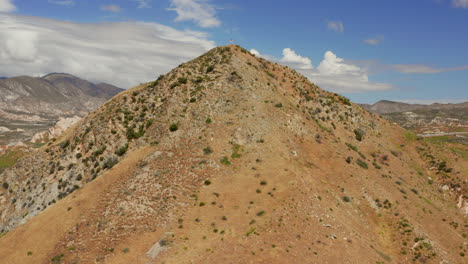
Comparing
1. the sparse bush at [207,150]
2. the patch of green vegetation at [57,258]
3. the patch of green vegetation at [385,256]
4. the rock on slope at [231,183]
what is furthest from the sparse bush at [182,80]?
the patch of green vegetation at [385,256]

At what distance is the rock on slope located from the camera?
109 feet

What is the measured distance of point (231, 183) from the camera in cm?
4181

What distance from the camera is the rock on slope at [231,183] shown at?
1304 inches

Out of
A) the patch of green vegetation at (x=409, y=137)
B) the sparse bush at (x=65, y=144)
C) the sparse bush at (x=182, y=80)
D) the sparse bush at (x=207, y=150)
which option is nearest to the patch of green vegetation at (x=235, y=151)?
the sparse bush at (x=207, y=150)

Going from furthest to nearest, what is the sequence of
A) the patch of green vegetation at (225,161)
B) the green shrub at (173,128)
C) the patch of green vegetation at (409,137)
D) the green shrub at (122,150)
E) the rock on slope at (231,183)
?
the patch of green vegetation at (409,137) < the green shrub at (122,150) < the green shrub at (173,128) < the patch of green vegetation at (225,161) < the rock on slope at (231,183)

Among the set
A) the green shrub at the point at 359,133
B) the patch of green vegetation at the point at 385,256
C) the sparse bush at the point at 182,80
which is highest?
the sparse bush at the point at 182,80

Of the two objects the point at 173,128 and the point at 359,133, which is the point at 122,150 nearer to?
the point at 173,128

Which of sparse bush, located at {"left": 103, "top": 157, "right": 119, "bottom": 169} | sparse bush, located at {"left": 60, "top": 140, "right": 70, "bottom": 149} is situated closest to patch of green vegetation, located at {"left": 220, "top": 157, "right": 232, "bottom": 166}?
sparse bush, located at {"left": 103, "top": 157, "right": 119, "bottom": 169}

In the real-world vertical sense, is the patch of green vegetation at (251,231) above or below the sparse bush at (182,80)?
below

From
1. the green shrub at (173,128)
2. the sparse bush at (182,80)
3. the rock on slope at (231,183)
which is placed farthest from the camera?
the sparse bush at (182,80)

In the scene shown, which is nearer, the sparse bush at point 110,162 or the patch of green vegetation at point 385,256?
the patch of green vegetation at point 385,256

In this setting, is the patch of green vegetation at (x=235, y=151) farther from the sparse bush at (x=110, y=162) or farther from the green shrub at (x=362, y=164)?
the green shrub at (x=362, y=164)

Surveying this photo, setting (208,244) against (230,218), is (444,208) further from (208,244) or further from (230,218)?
(208,244)

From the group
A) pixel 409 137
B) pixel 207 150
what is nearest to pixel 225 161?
pixel 207 150
